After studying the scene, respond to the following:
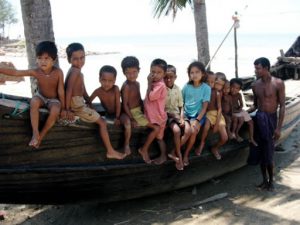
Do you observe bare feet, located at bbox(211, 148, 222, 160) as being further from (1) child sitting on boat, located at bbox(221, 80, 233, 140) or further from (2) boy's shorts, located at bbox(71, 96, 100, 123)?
(2) boy's shorts, located at bbox(71, 96, 100, 123)

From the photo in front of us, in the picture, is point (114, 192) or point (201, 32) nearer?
point (114, 192)

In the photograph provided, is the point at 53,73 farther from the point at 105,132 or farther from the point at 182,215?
the point at 182,215

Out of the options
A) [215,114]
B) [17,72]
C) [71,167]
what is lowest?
[71,167]

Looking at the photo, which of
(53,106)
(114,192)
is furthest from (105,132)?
(114,192)

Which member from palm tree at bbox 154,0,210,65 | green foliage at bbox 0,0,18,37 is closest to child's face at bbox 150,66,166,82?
palm tree at bbox 154,0,210,65

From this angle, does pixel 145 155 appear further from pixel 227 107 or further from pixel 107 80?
pixel 227 107

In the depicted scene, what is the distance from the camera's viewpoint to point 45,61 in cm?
314

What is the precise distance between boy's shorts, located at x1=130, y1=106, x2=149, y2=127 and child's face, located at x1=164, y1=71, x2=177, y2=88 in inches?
20.7

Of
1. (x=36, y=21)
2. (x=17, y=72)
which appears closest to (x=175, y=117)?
(x=17, y=72)

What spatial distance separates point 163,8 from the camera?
7.72 meters

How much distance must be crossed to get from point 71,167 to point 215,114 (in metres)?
1.86

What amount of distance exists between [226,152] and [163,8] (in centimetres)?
388

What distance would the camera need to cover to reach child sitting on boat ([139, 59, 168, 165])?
3912mm

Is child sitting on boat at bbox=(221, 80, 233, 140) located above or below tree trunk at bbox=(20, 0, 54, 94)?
below
